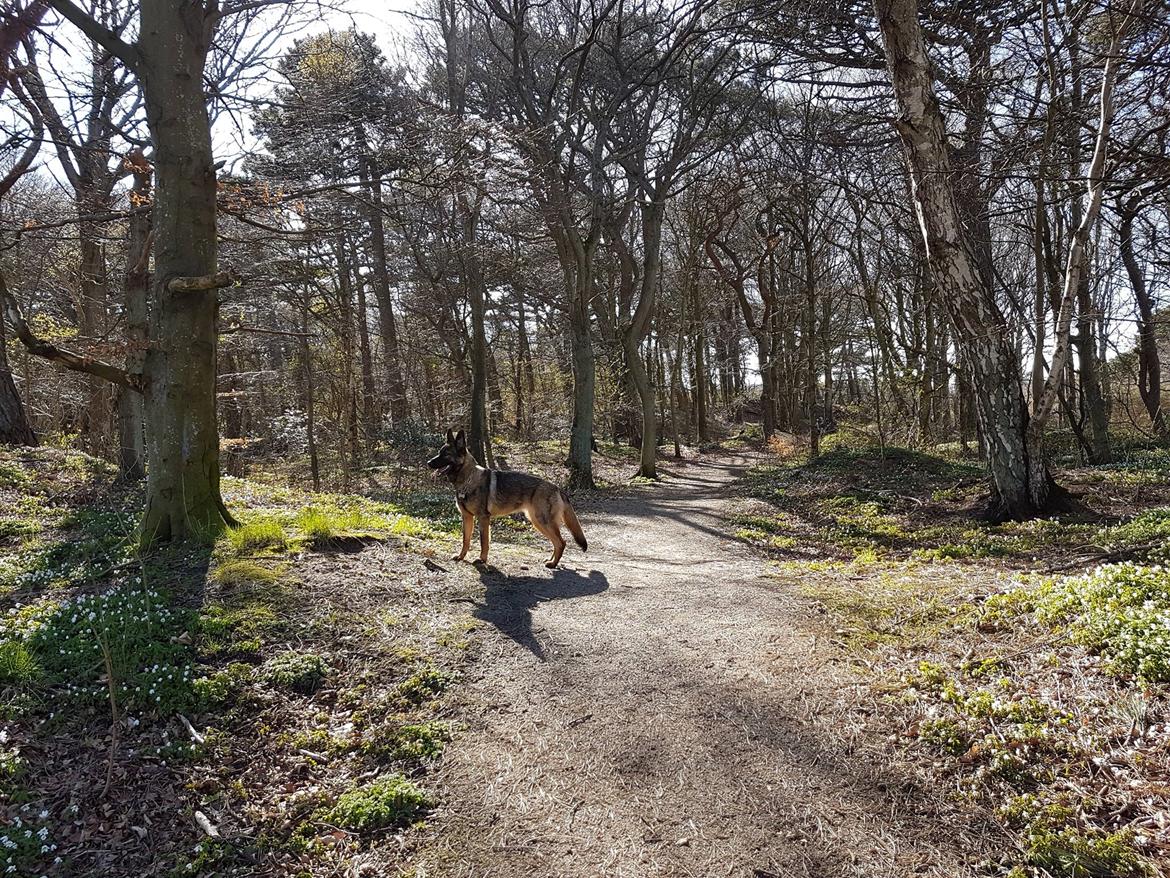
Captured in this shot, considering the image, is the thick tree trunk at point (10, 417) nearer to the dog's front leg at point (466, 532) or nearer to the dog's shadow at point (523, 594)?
the dog's front leg at point (466, 532)

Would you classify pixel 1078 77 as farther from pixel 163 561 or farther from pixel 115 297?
pixel 115 297

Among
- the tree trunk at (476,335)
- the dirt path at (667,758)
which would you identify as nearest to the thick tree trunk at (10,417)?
the tree trunk at (476,335)

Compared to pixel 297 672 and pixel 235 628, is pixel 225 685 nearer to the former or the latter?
pixel 297 672

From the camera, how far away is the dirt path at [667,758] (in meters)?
2.92

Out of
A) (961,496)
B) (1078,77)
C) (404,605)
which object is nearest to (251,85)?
(404,605)

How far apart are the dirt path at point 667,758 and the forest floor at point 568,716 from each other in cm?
2

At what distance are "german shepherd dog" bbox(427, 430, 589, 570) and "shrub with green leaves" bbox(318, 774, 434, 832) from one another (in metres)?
3.77

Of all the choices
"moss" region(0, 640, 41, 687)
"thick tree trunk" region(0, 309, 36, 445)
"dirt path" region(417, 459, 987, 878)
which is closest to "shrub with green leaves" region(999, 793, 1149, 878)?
"dirt path" region(417, 459, 987, 878)

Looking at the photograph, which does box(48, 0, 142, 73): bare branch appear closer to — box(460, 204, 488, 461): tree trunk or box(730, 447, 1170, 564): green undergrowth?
box(730, 447, 1170, 564): green undergrowth

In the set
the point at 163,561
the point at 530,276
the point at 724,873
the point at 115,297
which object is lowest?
the point at 724,873

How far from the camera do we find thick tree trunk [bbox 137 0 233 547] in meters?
6.73

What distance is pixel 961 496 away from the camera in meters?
10.2

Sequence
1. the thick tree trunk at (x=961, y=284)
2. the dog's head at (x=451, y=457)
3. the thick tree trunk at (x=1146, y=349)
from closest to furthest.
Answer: the dog's head at (x=451, y=457), the thick tree trunk at (x=961, y=284), the thick tree trunk at (x=1146, y=349)

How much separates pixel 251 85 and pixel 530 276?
49.5ft
